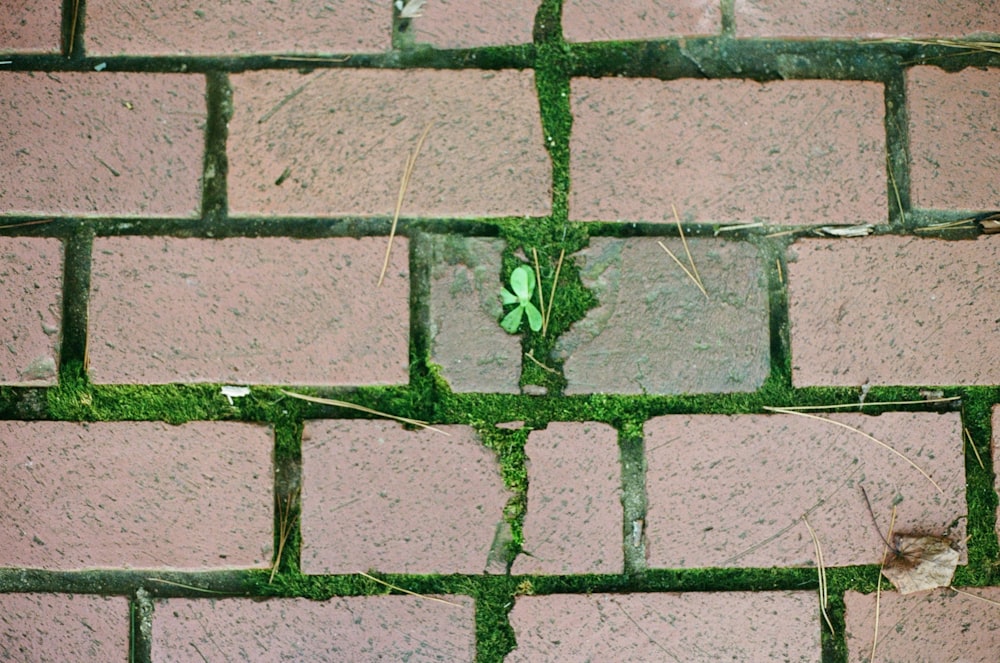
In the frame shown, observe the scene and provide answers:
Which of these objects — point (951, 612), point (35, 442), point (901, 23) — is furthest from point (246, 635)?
A: point (901, 23)

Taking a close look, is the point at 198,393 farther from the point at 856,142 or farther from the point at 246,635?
the point at 856,142

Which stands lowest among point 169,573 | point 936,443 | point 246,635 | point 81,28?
point 246,635

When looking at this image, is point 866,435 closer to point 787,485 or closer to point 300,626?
point 787,485

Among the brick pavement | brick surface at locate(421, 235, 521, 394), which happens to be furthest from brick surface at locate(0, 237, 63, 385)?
brick surface at locate(421, 235, 521, 394)

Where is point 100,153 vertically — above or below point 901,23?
below

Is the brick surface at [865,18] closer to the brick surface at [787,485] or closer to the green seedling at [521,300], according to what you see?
the green seedling at [521,300]

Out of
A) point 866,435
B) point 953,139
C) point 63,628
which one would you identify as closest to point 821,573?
point 866,435
